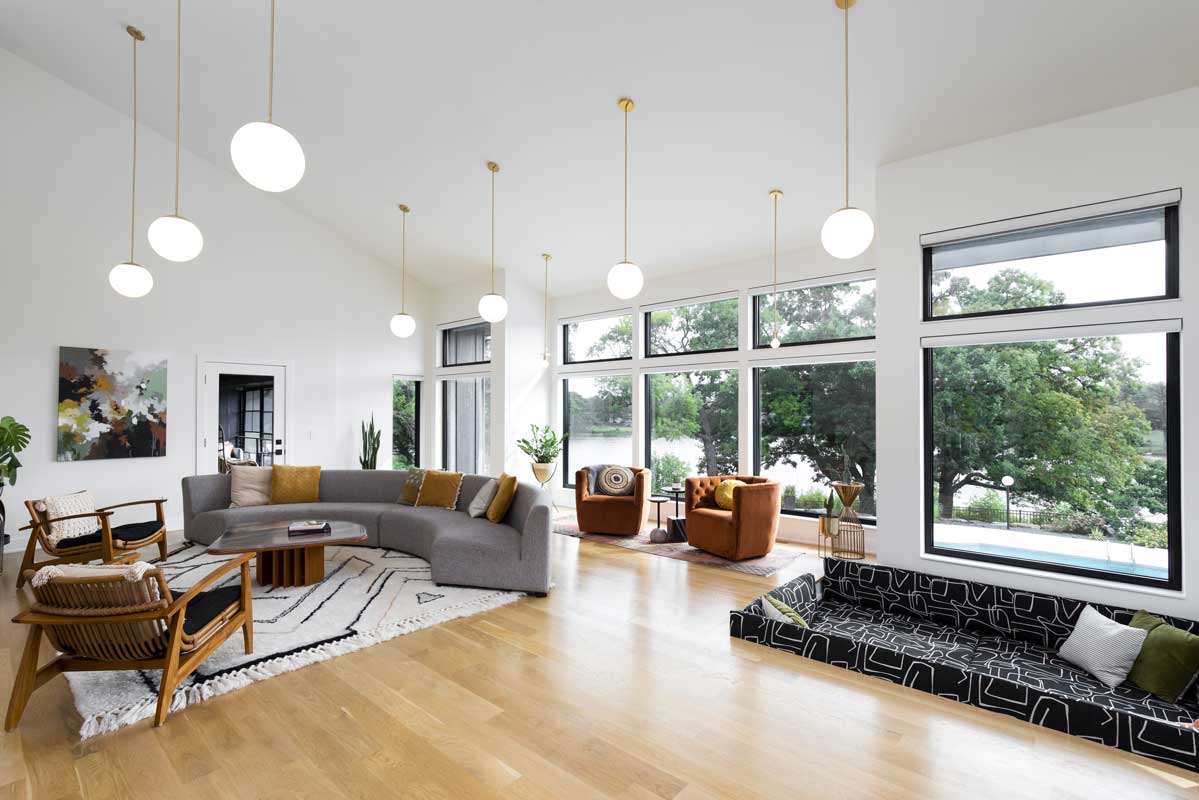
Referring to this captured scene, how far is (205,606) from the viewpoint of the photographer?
2.97 meters

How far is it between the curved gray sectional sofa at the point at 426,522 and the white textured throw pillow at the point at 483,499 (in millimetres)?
79

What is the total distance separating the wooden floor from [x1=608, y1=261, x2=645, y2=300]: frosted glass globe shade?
2423mm

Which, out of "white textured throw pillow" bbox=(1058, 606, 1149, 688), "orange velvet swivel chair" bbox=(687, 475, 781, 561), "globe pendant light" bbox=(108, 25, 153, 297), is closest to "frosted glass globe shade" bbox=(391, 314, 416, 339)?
"globe pendant light" bbox=(108, 25, 153, 297)

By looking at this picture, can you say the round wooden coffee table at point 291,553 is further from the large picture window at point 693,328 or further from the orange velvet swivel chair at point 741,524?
the large picture window at point 693,328

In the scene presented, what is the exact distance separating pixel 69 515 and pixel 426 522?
2846mm

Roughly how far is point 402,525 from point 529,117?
3978 millimetres

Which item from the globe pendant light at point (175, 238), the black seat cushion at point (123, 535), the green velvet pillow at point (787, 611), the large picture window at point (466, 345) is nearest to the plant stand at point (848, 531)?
the green velvet pillow at point (787, 611)

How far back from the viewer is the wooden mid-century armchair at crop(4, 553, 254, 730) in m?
2.45

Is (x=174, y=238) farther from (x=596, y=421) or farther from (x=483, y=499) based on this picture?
(x=596, y=421)

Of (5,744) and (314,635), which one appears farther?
(314,635)

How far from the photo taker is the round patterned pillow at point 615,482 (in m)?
6.98

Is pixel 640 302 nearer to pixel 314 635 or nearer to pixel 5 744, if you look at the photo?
pixel 314 635

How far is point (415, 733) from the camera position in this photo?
101 inches

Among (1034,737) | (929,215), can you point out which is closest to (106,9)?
(929,215)
